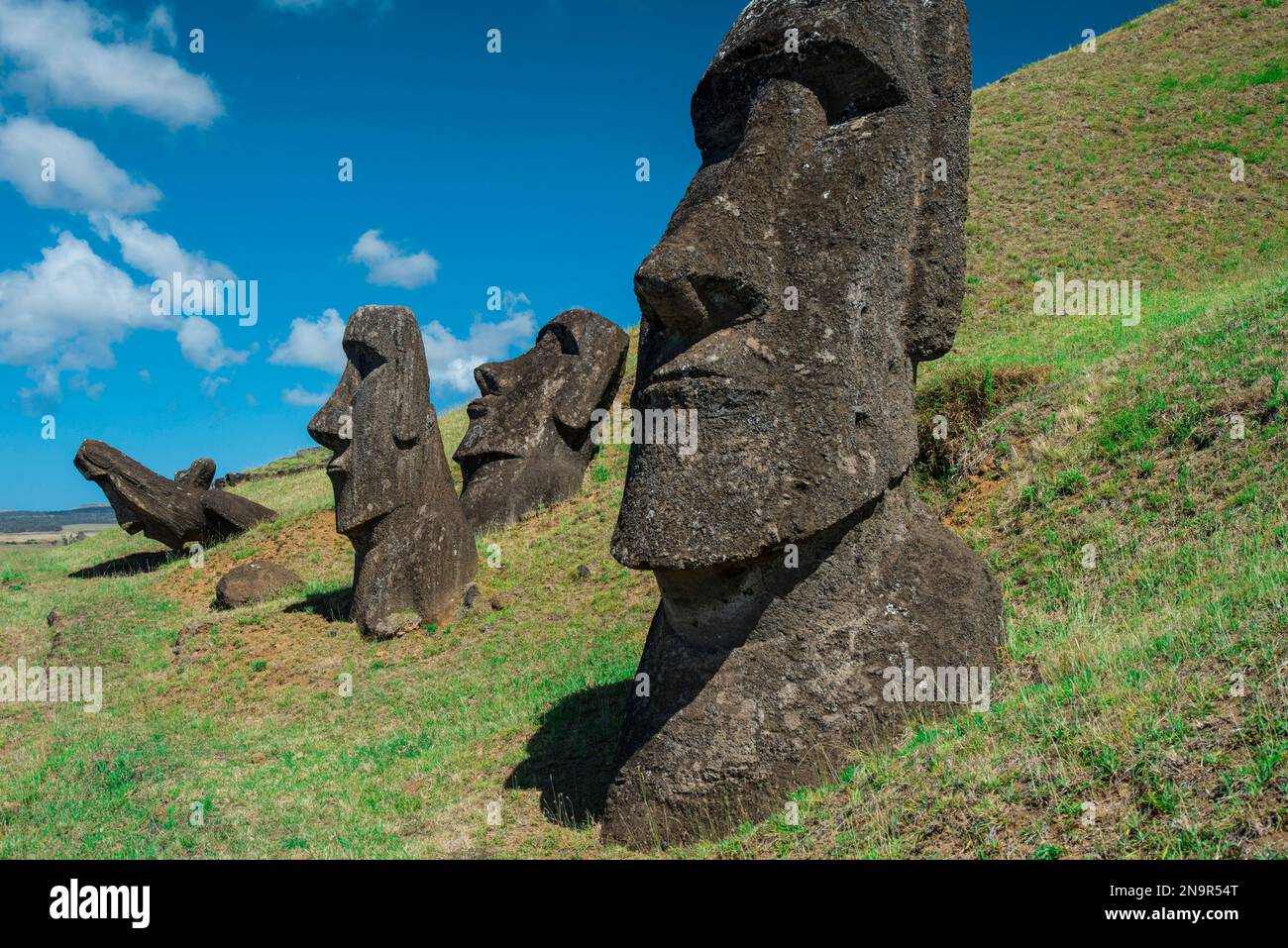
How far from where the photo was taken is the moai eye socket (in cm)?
562

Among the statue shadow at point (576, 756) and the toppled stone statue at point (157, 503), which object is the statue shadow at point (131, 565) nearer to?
the toppled stone statue at point (157, 503)

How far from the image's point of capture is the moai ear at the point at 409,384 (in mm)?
12906

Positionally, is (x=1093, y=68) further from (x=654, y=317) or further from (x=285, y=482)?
(x=654, y=317)

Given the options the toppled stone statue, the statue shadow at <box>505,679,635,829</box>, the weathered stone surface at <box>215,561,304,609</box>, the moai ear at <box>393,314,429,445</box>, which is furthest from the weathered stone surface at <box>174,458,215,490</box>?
the statue shadow at <box>505,679,635,829</box>

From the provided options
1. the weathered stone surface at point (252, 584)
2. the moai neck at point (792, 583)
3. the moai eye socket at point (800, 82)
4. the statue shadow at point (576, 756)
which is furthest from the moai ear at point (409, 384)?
the moai neck at point (792, 583)

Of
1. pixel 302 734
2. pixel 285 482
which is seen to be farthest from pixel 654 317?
pixel 285 482

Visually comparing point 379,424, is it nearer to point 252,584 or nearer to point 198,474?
point 252,584

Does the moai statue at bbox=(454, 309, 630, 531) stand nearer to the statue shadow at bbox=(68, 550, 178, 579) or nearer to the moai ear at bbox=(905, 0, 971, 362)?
the statue shadow at bbox=(68, 550, 178, 579)

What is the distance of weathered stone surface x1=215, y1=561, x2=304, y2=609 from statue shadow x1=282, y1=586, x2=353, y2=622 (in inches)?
39.0

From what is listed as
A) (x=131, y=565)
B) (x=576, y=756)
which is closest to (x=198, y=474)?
(x=131, y=565)

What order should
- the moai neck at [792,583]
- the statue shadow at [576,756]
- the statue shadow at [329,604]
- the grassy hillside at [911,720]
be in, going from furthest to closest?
the statue shadow at [329,604]
the statue shadow at [576,756]
the moai neck at [792,583]
the grassy hillside at [911,720]

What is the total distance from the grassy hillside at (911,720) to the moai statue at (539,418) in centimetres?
68

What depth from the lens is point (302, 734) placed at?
9.21 meters

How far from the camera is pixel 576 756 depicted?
713 centimetres
